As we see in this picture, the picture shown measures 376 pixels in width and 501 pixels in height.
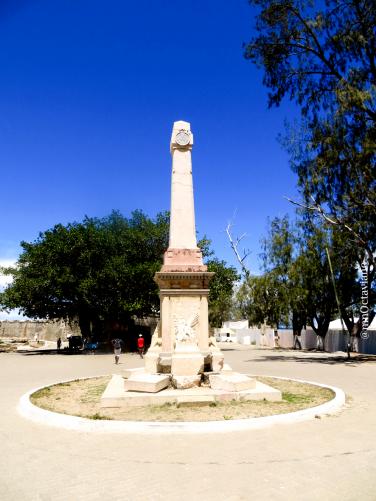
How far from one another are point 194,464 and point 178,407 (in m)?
3.10

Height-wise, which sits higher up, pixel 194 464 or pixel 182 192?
pixel 182 192

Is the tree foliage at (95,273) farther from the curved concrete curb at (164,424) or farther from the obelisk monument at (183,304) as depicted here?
the curved concrete curb at (164,424)

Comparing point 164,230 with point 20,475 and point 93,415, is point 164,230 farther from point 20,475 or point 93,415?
point 20,475

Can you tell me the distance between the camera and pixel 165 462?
5.00m

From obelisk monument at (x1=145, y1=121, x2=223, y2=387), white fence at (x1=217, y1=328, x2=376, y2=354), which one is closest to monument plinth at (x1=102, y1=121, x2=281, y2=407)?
obelisk monument at (x1=145, y1=121, x2=223, y2=387)

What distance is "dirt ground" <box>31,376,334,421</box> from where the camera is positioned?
7277mm

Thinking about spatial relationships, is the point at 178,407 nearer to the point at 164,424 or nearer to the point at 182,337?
the point at 164,424

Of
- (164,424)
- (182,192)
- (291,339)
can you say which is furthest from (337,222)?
(291,339)

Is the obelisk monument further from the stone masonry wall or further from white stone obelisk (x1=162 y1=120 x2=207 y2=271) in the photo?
the stone masonry wall

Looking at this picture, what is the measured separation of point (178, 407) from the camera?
7.98m

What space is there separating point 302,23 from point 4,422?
69.1 feet

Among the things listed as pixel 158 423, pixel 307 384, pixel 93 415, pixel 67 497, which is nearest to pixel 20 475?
pixel 67 497

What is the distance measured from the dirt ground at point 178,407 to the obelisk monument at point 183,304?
5.37ft

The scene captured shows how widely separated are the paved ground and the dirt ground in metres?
0.99
